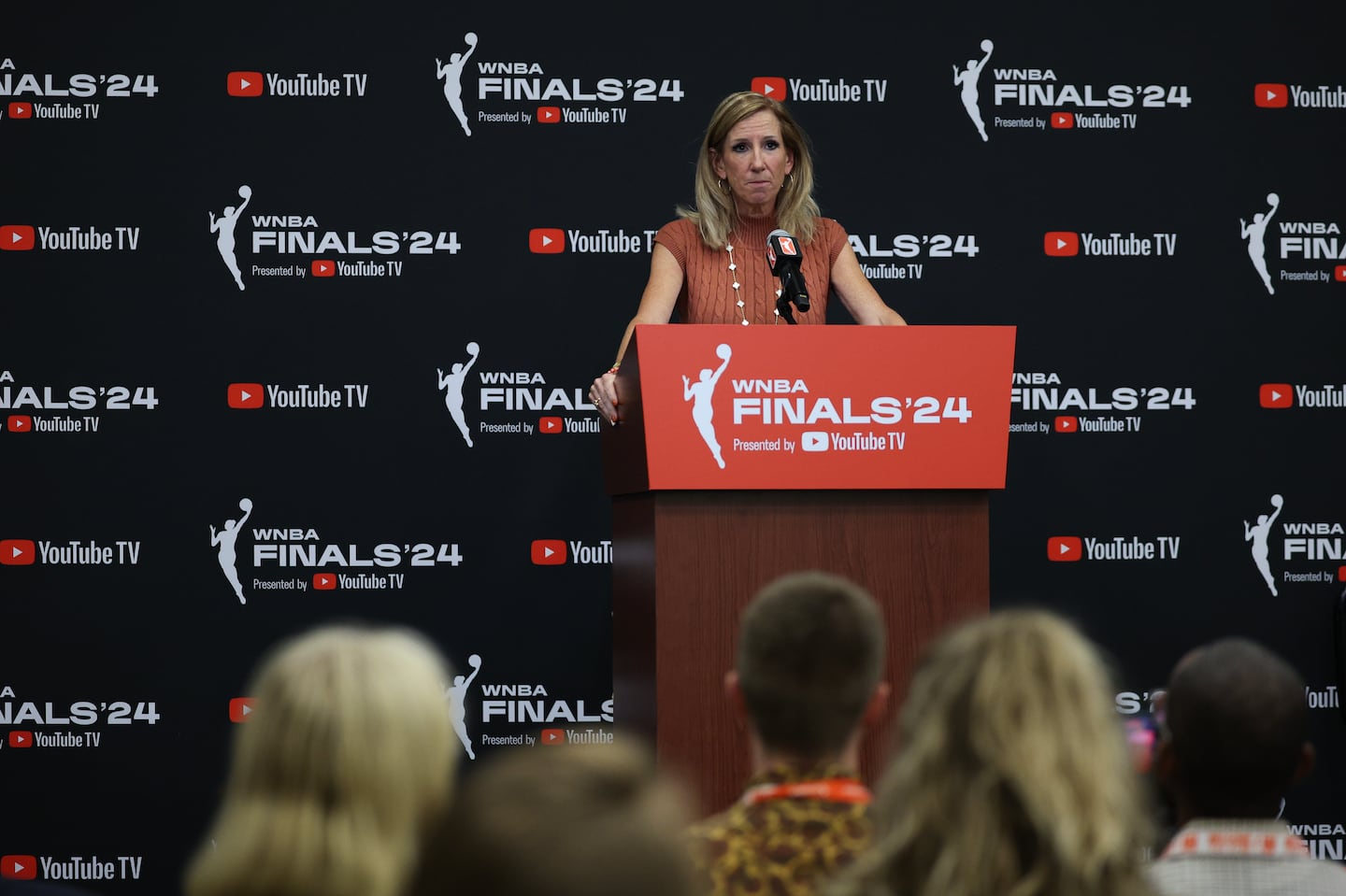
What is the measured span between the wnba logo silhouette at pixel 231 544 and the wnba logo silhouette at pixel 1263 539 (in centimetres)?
341

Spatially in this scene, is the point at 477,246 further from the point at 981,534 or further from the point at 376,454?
the point at 981,534

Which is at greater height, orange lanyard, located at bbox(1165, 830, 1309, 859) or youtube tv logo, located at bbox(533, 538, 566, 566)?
youtube tv logo, located at bbox(533, 538, 566, 566)

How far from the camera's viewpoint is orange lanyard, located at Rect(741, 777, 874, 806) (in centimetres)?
174

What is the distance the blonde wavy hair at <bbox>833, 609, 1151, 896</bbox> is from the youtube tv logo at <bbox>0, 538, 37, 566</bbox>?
3.98 metres

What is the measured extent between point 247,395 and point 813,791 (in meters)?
3.46

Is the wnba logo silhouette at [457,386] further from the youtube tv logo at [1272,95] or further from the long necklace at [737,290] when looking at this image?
the youtube tv logo at [1272,95]

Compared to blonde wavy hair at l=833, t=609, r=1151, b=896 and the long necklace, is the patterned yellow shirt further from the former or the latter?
the long necklace

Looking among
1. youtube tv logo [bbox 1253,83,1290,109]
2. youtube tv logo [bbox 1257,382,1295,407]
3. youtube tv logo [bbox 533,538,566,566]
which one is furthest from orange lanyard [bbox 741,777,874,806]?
youtube tv logo [bbox 1253,83,1290,109]

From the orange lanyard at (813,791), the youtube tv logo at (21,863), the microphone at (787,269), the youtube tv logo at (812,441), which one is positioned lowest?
the youtube tv logo at (21,863)

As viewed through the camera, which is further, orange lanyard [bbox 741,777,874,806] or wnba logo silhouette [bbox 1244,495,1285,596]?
wnba logo silhouette [bbox 1244,495,1285,596]

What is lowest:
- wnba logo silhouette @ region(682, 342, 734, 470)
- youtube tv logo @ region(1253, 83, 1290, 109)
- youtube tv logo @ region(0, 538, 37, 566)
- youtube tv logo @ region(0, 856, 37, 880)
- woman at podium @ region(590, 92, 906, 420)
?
youtube tv logo @ region(0, 856, 37, 880)

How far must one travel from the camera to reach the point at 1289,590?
500cm

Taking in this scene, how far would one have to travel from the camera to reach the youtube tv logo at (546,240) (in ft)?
15.9

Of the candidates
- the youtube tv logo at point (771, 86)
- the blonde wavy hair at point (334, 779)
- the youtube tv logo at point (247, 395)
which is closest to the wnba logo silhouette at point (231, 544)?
the youtube tv logo at point (247, 395)
